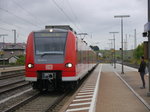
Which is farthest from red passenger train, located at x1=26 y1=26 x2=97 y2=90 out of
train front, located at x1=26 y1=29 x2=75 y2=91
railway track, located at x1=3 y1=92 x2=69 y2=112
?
railway track, located at x1=3 y1=92 x2=69 y2=112

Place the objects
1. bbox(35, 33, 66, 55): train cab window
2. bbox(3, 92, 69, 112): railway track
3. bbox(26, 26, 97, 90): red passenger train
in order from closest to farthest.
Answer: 1. bbox(3, 92, 69, 112): railway track
2. bbox(26, 26, 97, 90): red passenger train
3. bbox(35, 33, 66, 55): train cab window

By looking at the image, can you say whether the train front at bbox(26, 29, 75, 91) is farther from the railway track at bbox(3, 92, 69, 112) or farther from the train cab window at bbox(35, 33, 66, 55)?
the railway track at bbox(3, 92, 69, 112)

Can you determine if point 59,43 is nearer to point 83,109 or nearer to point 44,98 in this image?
point 44,98

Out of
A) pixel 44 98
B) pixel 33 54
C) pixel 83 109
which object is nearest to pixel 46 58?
pixel 33 54

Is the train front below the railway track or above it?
above

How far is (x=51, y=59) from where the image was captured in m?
13.2

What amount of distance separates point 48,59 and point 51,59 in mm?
133

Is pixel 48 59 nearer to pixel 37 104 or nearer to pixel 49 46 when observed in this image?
pixel 49 46

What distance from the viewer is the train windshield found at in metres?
13.3

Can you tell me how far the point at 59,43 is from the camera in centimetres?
1365

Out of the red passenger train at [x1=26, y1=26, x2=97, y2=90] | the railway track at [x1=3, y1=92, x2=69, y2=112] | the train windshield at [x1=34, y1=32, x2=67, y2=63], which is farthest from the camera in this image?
the train windshield at [x1=34, y1=32, x2=67, y2=63]

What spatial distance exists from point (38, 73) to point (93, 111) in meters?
4.55

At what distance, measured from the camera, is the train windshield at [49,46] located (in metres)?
13.3

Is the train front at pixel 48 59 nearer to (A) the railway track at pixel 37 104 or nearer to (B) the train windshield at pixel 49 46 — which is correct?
(B) the train windshield at pixel 49 46
